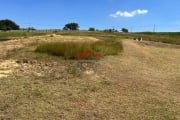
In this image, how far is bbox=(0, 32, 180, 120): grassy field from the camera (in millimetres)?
Result: 7969

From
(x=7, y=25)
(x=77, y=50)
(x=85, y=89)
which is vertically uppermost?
(x=77, y=50)

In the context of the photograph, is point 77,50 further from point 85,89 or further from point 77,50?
point 85,89

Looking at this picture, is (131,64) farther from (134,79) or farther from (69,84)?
(69,84)

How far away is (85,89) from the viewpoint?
962cm

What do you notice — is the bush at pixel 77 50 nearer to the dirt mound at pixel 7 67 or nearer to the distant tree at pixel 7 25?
the dirt mound at pixel 7 67

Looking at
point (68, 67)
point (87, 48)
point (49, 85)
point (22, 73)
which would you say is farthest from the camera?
point (87, 48)

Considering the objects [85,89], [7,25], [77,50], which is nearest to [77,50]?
[77,50]

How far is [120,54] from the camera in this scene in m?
15.3

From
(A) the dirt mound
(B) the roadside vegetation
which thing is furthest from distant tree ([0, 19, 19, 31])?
(A) the dirt mound

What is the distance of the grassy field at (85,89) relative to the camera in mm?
7969

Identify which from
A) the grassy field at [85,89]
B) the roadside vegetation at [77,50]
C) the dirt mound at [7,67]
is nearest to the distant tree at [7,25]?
the roadside vegetation at [77,50]

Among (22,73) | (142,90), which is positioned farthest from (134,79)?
(22,73)

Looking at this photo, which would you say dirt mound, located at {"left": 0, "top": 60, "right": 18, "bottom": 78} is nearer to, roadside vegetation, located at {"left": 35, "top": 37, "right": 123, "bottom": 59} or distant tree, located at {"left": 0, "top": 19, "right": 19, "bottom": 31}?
roadside vegetation, located at {"left": 35, "top": 37, "right": 123, "bottom": 59}

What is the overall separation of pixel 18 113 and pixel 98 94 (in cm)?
224
